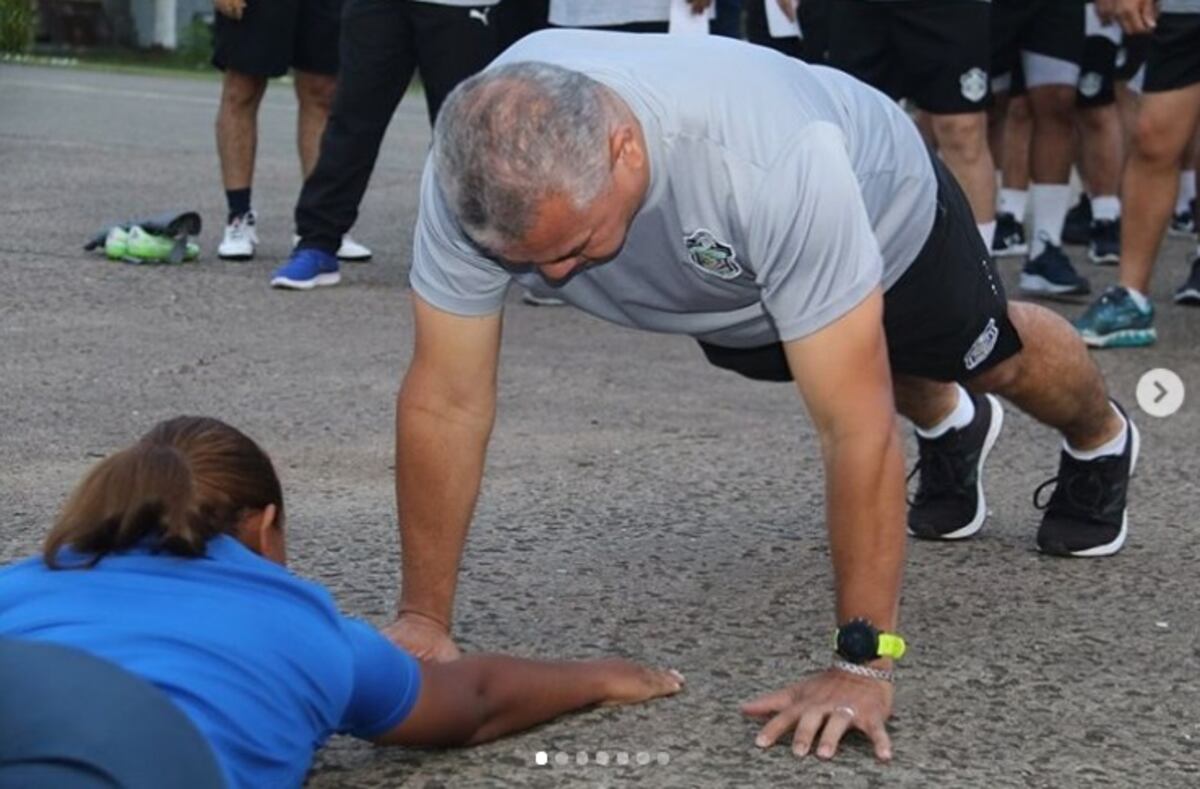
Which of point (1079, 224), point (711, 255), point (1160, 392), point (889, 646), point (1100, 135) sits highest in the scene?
point (711, 255)

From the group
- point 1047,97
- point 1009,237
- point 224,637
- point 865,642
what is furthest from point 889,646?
point 1009,237

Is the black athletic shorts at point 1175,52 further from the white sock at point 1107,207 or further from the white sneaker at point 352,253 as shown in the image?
the white sneaker at point 352,253

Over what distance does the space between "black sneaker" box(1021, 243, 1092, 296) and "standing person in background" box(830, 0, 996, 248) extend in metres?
0.77

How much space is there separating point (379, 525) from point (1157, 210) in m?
3.25

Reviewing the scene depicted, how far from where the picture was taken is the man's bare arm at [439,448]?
3295mm

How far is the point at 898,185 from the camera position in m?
3.34

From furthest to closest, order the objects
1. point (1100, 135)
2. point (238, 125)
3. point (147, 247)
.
Result: 1. point (1100, 135)
2. point (238, 125)
3. point (147, 247)

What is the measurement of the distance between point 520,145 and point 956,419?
176cm

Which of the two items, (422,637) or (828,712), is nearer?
(828,712)

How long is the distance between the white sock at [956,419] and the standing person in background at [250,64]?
3.64m

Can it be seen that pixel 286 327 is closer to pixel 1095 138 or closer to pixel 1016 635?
pixel 1016 635

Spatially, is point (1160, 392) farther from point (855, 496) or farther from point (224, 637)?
point (224, 637)

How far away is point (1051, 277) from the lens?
7.59m

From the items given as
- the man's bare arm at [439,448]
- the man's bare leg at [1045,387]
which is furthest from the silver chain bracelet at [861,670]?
the man's bare leg at [1045,387]
